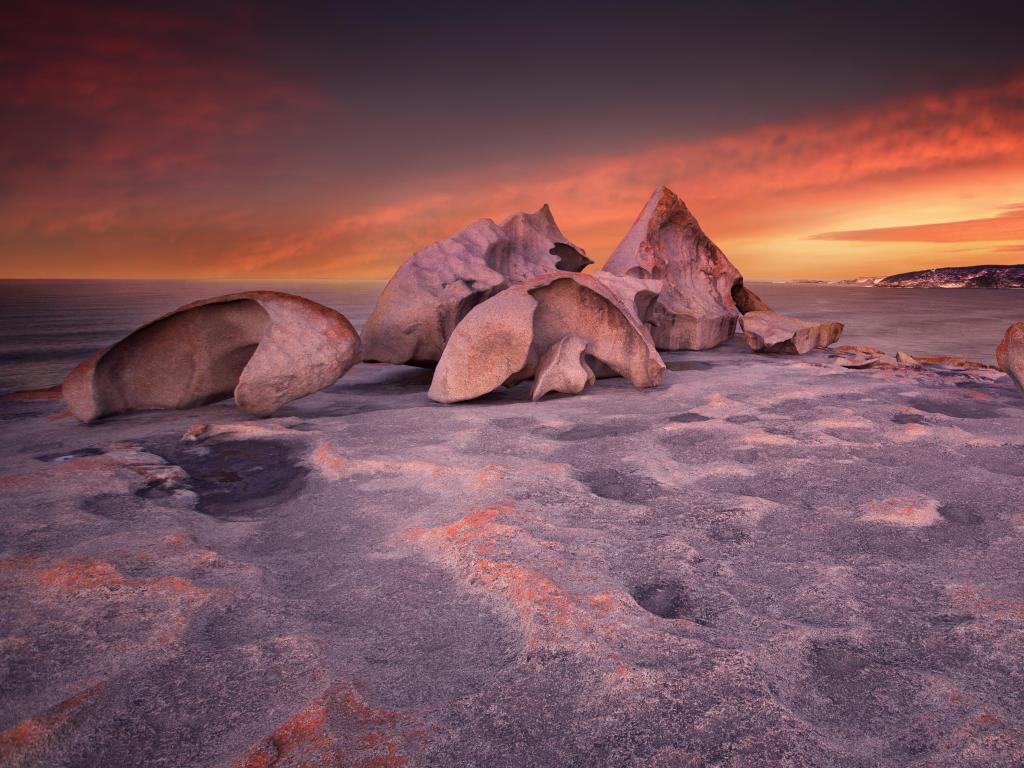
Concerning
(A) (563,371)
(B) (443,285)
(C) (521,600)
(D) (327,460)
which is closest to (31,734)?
(C) (521,600)

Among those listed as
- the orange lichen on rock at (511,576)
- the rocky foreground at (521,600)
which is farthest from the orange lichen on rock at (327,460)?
the orange lichen on rock at (511,576)

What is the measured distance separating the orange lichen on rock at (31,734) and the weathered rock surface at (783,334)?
6.93 metres

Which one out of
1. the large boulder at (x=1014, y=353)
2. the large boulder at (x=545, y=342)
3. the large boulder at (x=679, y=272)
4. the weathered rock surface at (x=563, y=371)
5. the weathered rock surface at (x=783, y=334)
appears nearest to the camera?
the large boulder at (x=1014, y=353)

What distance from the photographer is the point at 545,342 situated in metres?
5.10

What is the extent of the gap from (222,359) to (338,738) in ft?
13.1

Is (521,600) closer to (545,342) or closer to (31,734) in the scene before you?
(31,734)

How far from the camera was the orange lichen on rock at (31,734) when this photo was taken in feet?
4.03

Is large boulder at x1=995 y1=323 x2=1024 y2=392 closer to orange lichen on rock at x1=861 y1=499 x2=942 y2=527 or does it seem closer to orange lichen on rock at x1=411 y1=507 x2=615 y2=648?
orange lichen on rock at x1=861 y1=499 x2=942 y2=527

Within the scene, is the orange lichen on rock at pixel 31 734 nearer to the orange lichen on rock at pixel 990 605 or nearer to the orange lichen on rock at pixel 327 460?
the orange lichen on rock at pixel 327 460

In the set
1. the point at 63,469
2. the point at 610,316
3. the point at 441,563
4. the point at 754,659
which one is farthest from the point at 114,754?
the point at 610,316

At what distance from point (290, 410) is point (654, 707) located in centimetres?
378

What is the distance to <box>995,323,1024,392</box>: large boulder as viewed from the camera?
4.06m

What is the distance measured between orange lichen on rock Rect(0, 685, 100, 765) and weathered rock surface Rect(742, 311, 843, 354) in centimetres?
693

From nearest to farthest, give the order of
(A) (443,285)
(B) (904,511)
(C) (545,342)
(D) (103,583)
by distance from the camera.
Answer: (D) (103,583)
(B) (904,511)
(C) (545,342)
(A) (443,285)
